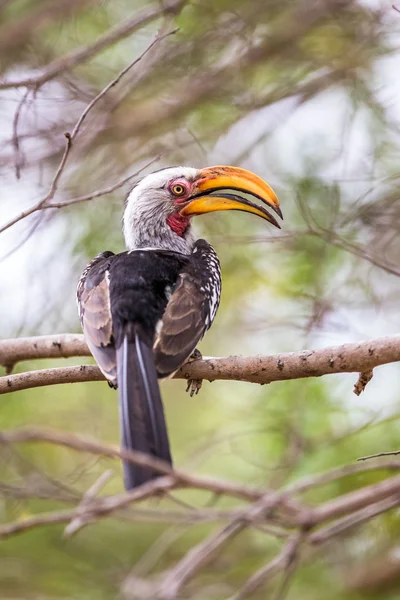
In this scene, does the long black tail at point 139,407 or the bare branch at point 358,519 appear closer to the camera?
the bare branch at point 358,519

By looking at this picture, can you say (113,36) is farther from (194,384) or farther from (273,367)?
(273,367)

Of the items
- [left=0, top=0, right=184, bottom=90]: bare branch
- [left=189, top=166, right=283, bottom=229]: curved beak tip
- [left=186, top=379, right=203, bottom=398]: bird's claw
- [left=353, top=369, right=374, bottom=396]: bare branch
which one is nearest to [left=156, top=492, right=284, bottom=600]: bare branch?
[left=353, top=369, right=374, bottom=396]: bare branch

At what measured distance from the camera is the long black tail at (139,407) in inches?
109

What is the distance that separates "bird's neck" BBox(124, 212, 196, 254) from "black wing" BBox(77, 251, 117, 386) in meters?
0.53

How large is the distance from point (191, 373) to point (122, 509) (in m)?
1.67

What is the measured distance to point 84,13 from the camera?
555 centimetres

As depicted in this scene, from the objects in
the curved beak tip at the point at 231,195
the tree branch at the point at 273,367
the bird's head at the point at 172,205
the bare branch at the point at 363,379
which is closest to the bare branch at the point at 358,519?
the tree branch at the point at 273,367

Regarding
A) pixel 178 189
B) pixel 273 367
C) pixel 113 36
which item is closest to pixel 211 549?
pixel 273 367

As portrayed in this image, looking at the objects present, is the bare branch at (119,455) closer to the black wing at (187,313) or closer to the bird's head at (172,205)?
Result: the black wing at (187,313)

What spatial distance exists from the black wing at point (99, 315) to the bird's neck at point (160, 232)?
53cm

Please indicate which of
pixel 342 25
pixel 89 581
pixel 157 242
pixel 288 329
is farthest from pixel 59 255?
pixel 342 25

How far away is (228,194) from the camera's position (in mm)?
4375

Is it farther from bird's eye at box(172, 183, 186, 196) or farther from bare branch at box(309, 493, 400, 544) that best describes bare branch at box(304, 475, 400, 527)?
bird's eye at box(172, 183, 186, 196)

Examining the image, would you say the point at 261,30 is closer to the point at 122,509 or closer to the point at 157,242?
the point at 157,242
